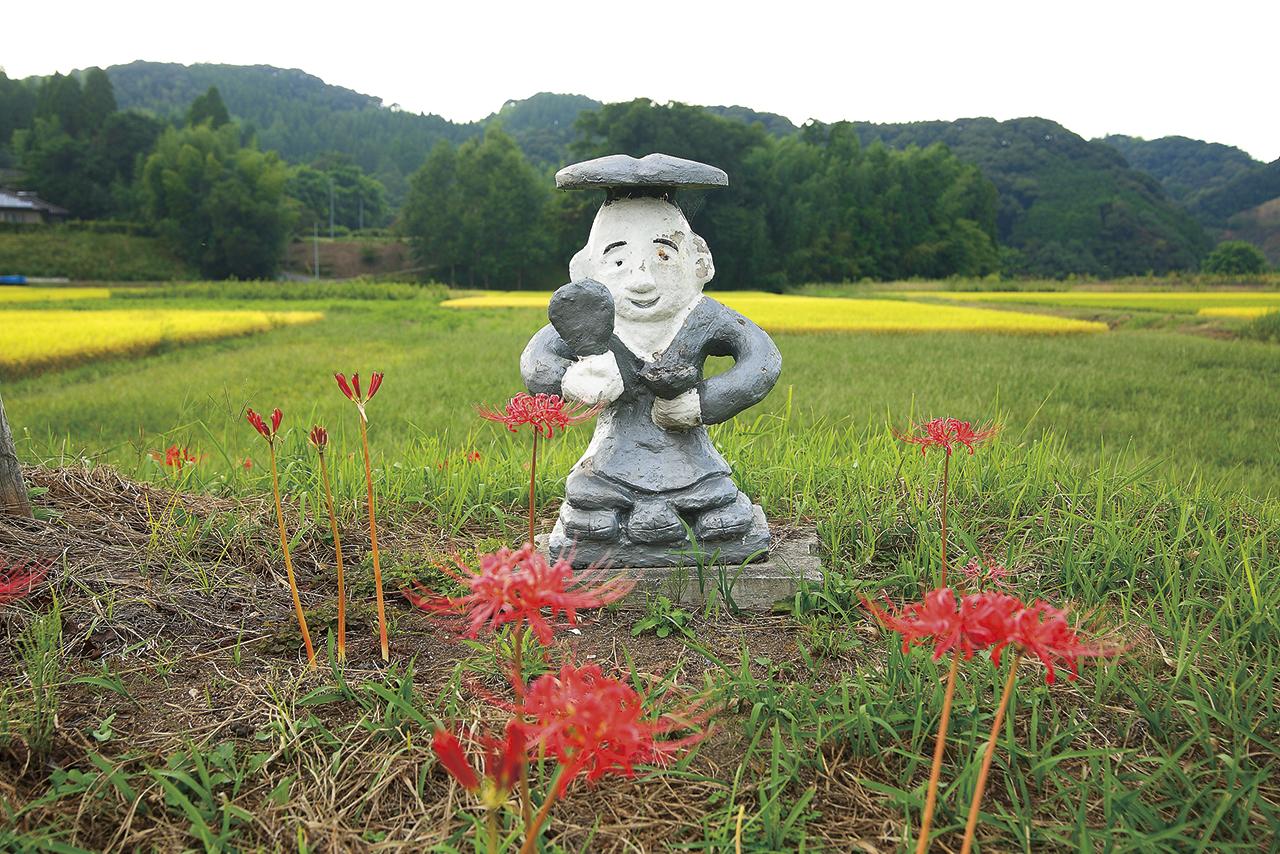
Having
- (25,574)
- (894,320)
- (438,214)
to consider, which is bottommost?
(25,574)

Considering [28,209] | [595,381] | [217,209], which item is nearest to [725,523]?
[595,381]

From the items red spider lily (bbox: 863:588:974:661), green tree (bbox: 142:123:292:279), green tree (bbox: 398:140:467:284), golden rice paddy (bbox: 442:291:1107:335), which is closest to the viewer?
red spider lily (bbox: 863:588:974:661)

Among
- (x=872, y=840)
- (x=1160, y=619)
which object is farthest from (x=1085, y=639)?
(x=872, y=840)

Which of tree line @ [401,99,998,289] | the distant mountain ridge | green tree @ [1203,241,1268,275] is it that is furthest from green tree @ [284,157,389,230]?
green tree @ [1203,241,1268,275]

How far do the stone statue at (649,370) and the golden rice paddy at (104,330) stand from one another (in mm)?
9642

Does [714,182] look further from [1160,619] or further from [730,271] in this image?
[730,271]

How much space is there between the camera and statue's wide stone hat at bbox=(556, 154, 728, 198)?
2623 millimetres

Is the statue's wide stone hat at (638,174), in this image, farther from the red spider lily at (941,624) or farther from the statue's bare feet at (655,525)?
the red spider lily at (941,624)

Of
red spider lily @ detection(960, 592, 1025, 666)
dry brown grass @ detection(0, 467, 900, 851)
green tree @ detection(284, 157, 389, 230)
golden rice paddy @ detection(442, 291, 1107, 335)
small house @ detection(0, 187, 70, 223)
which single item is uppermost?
green tree @ detection(284, 157, 389, 230)

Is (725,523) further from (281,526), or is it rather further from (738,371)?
(281,526)

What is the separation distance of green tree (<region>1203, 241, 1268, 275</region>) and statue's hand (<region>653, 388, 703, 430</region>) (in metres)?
36.0

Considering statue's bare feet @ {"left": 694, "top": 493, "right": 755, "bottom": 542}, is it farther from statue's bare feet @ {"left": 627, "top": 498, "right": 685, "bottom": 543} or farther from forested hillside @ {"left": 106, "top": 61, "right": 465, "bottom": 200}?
forested hillside @ {"left": 106, "top": 61, "right": 465, "bottom": 200}

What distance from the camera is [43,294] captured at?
2283 cm

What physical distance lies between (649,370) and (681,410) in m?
0.17
